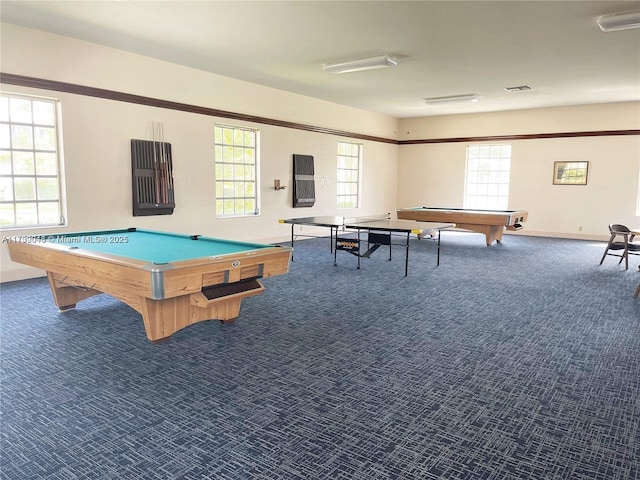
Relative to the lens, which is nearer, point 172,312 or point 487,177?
point 172,312

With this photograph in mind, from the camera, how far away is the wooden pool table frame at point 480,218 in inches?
327

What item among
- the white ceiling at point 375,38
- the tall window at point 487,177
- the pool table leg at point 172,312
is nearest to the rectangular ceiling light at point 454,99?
the white ceiling at point 375,38

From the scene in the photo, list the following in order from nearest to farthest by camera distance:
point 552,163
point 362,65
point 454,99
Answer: point 362,65
point 454,99
point 552,163

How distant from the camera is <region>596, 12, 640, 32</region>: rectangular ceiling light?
15.0ft

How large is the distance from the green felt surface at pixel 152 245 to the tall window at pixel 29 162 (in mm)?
1713

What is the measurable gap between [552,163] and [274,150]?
6.64m

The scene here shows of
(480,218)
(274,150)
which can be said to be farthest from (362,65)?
(480,218)

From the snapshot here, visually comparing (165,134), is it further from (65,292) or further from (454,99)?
(454,99)

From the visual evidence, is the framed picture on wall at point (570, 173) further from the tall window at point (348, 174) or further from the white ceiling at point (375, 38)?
the tall window at point (348, 174)

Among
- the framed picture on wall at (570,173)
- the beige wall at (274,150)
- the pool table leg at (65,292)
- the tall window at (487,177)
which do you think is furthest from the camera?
the tall window at (487,177)

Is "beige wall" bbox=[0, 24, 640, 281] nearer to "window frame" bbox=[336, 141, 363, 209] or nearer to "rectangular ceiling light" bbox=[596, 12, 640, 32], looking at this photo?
"window frame" bbox=[336, 141, 363, 209]

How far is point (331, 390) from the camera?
2723 millimetres

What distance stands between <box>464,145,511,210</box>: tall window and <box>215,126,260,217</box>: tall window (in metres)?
6.16

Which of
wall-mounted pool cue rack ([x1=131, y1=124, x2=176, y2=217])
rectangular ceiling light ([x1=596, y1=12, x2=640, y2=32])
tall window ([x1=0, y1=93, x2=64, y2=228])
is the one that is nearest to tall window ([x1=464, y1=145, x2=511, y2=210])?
rectangular ceiling light ([x1=596, y1=12, x2=640, y2=32])
